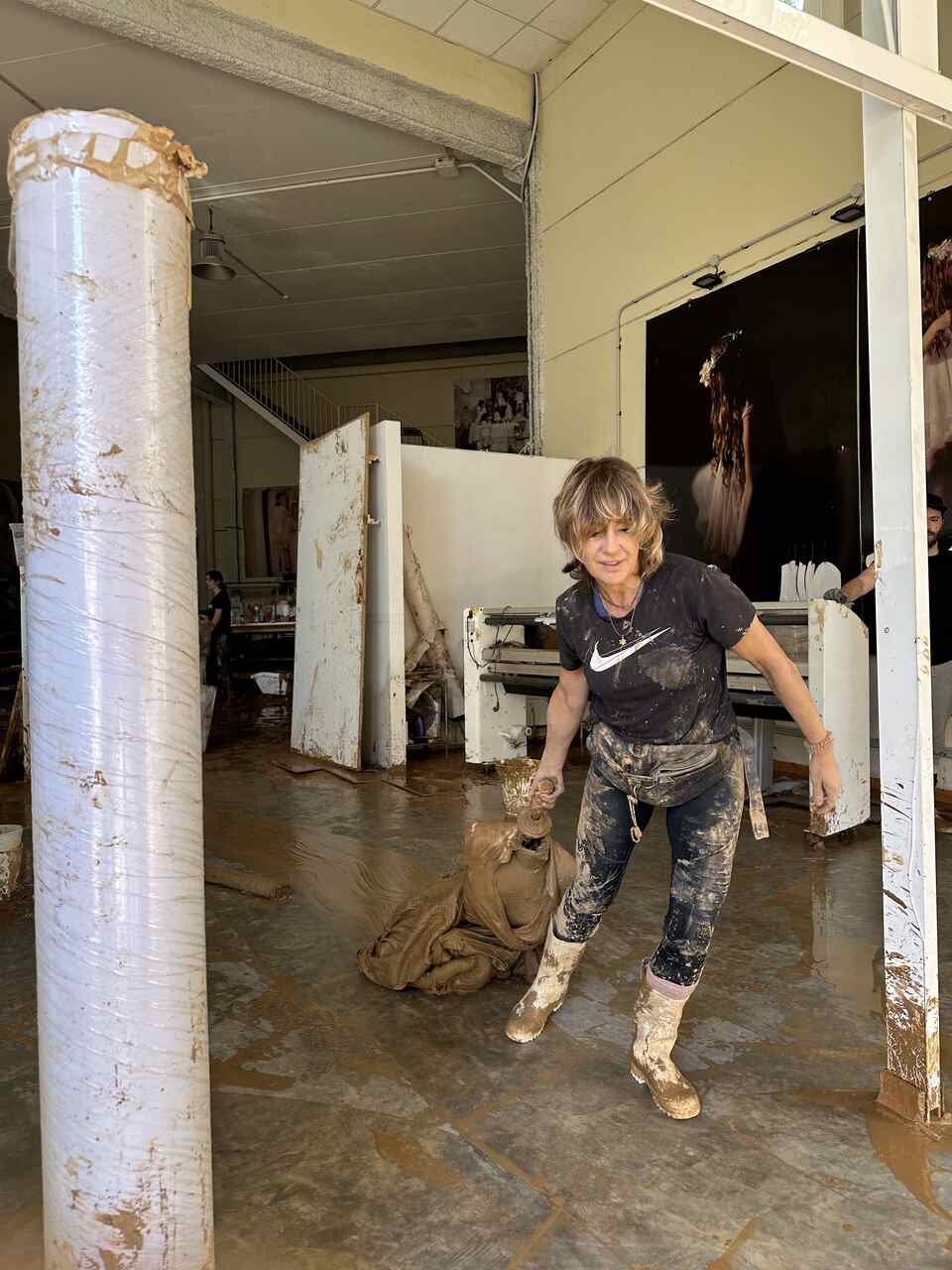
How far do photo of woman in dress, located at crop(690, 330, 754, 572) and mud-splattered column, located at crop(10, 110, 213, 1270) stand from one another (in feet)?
16.9

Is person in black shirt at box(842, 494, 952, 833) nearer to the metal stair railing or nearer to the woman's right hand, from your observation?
the woman's right hand

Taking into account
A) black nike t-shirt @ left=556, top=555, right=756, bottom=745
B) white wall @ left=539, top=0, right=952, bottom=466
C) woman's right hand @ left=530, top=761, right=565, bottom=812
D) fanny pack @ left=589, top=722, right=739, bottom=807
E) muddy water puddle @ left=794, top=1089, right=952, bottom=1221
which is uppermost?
white wall @ left=539, top=0, right=952, bottom=466

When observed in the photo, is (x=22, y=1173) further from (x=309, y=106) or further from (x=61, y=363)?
(x=309, y=106)

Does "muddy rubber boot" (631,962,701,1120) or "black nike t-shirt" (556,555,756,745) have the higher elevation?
"black nike t-shirt" (556,555,756,745)

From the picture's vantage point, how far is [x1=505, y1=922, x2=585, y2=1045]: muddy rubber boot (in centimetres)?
253

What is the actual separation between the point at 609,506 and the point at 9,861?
3132mm

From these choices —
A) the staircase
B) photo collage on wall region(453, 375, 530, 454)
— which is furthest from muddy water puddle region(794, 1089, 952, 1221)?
the staircase

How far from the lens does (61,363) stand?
4.57 feet

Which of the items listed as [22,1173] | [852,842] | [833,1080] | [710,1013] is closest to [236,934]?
[22,1173]

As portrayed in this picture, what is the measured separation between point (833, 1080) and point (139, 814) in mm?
1865

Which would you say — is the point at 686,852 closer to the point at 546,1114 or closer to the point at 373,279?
the point at 546,1114

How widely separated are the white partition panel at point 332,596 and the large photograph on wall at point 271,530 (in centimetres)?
988

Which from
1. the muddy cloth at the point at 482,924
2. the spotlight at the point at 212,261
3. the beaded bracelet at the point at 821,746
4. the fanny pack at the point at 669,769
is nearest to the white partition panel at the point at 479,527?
the spotlight at the point at 212,261

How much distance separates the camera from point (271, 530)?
1723 cm
